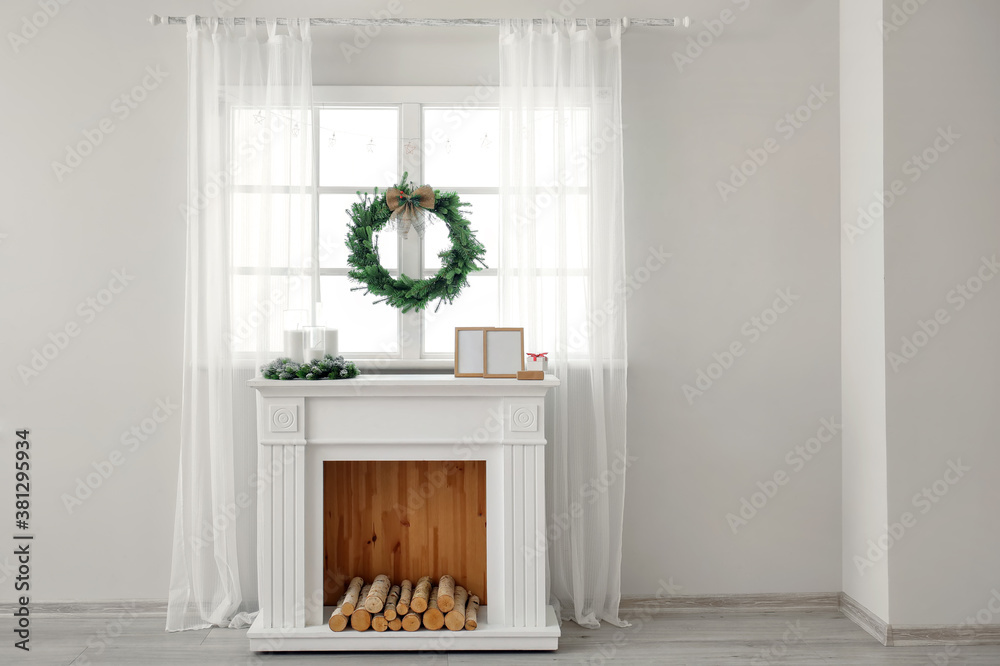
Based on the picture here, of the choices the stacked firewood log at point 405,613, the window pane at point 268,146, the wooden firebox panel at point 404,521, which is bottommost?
the stacked firewood log at point 405,613

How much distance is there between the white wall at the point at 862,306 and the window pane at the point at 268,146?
2.26 metres

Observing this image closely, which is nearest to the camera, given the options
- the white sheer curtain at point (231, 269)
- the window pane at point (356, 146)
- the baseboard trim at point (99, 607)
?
the white sheer curtain at point (231, 269)

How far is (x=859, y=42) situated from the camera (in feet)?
9.59

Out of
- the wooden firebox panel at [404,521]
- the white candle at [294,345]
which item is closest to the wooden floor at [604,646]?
the wooden firebox panel at [404,521]

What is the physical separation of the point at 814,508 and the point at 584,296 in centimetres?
136

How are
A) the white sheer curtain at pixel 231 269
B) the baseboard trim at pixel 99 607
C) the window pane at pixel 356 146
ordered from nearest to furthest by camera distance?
the white sheer curtain at pixel 231 269
the baseboard trim at pixel 99 607
the window pane at pixel 356 146

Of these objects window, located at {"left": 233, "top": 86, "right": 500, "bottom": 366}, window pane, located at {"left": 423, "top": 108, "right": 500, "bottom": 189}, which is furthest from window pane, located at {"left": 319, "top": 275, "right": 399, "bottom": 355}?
window pane, located at {"left": 423, "top": 108, "right": 500, "bottom": 189}

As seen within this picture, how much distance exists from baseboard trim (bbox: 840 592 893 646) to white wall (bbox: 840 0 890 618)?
0.03 metres

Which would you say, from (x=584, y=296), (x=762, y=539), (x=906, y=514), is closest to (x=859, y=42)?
(x=584, y=296)

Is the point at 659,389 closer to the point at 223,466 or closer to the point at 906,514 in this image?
the point at 906,514

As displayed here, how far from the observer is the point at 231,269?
287 cm

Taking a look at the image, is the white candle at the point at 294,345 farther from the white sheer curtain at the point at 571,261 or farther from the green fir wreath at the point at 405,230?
the white sheer curtain at the point at 571,261

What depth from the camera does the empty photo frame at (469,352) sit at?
8.99 feet

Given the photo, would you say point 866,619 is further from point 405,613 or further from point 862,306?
point 405,613
